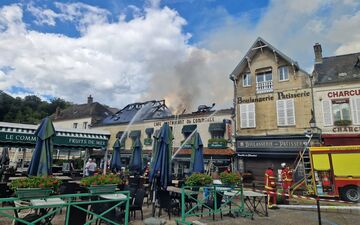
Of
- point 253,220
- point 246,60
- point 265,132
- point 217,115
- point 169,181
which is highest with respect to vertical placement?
point 246,60

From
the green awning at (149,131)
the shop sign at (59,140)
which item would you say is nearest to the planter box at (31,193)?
the shop sign at (59,140)

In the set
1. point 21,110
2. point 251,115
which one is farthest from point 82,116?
point 21,110

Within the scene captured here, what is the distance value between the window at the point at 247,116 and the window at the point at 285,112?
195 centimetres

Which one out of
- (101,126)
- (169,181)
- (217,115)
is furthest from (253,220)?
(101,126)

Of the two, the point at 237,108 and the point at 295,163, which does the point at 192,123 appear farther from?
the point at 295,163

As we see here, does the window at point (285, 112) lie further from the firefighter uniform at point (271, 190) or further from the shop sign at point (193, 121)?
the firefighter uniform at point (271, 190)

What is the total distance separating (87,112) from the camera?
38875 millimetres

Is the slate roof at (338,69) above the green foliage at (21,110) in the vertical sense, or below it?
below

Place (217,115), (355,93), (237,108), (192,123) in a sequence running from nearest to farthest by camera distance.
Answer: (355,93)
(237,108)
(217,115)
(192,123)

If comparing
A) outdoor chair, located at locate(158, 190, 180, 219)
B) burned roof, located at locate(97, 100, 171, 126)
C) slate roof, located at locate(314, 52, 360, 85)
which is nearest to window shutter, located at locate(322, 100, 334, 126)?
slate roof, located at locate(314, 52, 360, 85)

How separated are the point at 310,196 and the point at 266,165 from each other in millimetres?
5383

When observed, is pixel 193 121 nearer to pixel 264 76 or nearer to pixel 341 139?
pixel 264 76

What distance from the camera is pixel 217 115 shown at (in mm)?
23172

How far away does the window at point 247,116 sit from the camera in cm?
2031
